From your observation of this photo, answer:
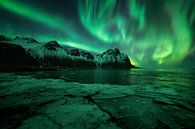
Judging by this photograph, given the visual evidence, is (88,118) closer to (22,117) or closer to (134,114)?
(134,114)

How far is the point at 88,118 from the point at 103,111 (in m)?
0.68

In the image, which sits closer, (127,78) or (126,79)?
(126,79)

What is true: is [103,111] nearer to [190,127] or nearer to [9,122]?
[190,127]

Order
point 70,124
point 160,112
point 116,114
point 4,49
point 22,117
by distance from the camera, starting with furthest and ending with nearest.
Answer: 1. point 4,49
2. point 160,112
3. point 116,114
4. point 22,117
5. point 70,124

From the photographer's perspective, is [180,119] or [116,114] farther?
[116,114]

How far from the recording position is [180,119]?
3.04 m

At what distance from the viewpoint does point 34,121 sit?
2740 mm

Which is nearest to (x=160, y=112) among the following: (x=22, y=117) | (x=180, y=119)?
(x=180, y=119)

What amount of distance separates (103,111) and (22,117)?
257 centimetres

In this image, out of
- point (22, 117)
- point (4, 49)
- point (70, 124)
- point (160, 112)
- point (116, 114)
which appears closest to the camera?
point (70, 124)

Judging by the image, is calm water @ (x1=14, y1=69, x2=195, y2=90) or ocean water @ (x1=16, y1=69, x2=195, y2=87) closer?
ocean water @ (x1=16, y1=69, x2=195, y2=87)

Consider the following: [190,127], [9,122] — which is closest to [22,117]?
[9,122]

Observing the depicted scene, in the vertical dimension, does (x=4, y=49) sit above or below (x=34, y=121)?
above

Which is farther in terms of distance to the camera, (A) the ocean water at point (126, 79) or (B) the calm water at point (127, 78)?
(B) the calm water at point (127, 78)
